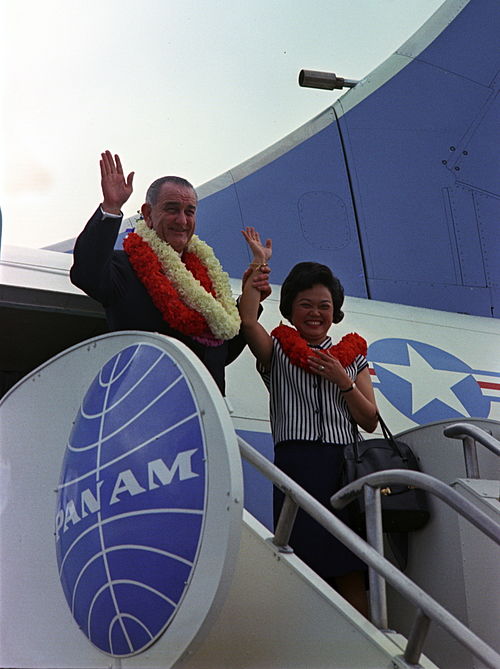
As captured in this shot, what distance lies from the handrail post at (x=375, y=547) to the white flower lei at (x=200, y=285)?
78cm

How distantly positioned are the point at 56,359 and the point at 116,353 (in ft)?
1.34

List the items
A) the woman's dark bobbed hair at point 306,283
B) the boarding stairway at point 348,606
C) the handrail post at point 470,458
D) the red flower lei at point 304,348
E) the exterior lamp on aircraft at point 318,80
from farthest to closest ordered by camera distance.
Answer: the exterior lamp on aircraft at point 318,80 → the woman's dark bobbed hair at point 306,283 → the red flower lei at point 304,348 → the handrail post at point 470,458 → the boarding stairway at point 348,606

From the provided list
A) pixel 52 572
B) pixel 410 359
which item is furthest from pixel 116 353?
pixel 410 359

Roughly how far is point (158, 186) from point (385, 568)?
165 centimetres

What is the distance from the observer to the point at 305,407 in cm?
318

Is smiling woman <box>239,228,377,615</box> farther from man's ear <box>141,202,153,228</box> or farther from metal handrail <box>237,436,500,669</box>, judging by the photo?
metal handrail <box>237,436,500,669</box>

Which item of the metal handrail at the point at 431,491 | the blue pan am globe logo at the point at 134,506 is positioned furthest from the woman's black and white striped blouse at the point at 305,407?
the blue pan am globe logo at the point at 134,506

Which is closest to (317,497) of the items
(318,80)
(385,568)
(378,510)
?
(378,510)

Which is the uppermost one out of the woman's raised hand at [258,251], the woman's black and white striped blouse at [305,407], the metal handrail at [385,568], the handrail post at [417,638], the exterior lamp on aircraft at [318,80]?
the exterior lamp on aircraft at [318,80]

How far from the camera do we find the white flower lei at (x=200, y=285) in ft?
9.89

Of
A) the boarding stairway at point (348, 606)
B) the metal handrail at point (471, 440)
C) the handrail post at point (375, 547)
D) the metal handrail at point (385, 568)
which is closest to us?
the metal handrail at point (385, 568)

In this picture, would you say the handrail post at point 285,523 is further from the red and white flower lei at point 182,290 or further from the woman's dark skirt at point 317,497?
the red and white flower lei at point 182,290

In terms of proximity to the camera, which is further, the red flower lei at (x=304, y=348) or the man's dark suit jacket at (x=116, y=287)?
the red flower lei at (x=304, y=348)

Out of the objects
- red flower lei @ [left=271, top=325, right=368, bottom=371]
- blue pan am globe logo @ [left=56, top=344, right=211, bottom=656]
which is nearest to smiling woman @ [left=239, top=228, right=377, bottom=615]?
red flower lei @ [left=271, top=325, right=368, bottom=371]
